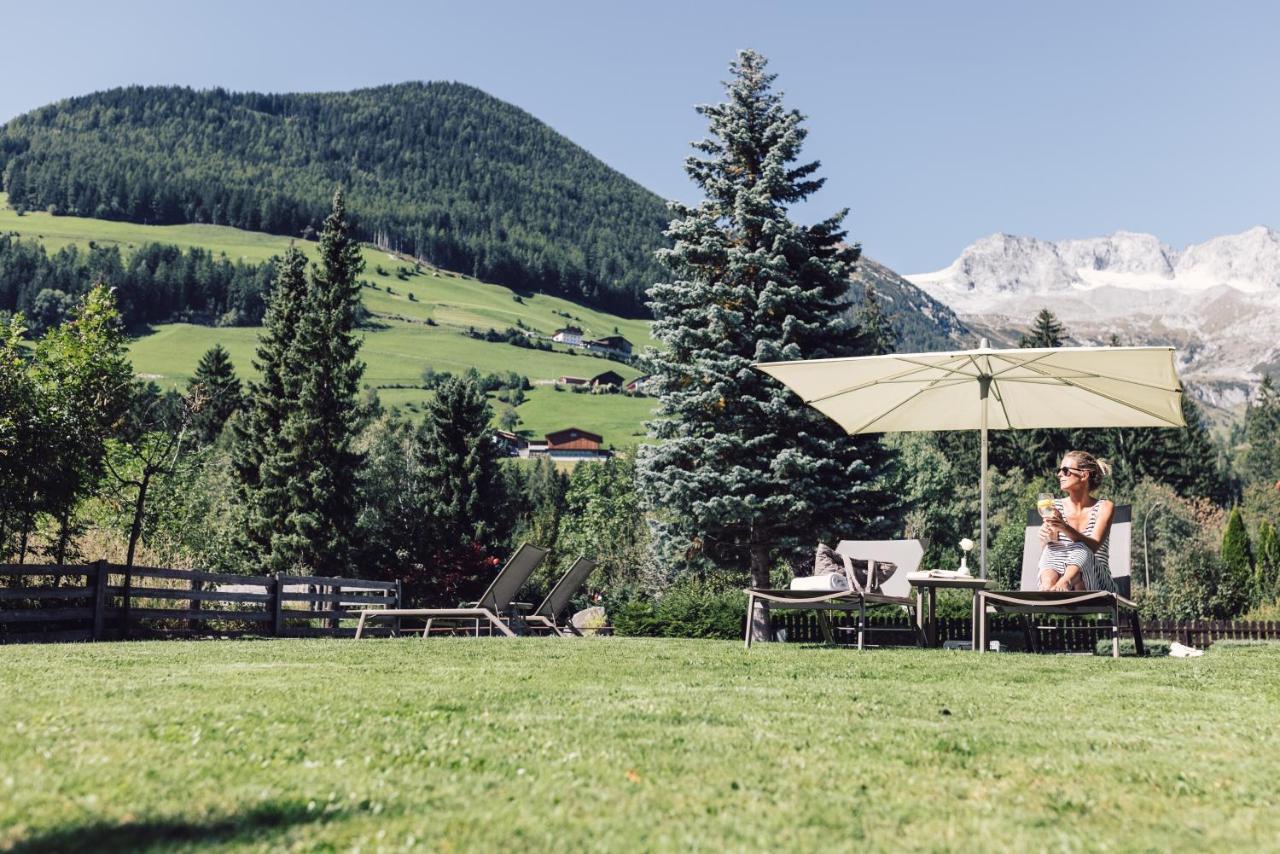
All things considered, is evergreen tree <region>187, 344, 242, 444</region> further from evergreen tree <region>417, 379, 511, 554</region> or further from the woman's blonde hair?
the woman's blonde hair

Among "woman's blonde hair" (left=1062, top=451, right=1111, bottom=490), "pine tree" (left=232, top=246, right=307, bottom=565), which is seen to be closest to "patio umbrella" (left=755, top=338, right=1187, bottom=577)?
"woman's blonde hair" (left=1062, top=451, right=1111, bottom=490)

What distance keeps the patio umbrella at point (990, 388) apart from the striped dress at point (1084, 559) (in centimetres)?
74

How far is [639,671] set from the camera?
7109mm

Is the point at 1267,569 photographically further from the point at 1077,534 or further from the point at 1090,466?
the point at 1077,534

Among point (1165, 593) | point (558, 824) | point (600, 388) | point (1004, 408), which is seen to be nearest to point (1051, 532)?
point (1004, 408)

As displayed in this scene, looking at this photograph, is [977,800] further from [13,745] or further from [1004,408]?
[1004,408]

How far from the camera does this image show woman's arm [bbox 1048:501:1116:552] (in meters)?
9.62

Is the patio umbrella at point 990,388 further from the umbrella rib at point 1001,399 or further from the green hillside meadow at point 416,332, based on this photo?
the green hillside meadow at point 416,332

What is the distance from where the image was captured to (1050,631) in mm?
15055

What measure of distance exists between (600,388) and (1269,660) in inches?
4243

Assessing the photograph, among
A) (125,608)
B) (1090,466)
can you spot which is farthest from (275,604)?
(1090,466)

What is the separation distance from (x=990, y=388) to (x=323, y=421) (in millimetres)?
28808

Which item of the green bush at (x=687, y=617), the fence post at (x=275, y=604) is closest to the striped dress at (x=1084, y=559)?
the green bush at (x=687, y=617)

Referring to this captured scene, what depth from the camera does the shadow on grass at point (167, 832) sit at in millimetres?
2564
